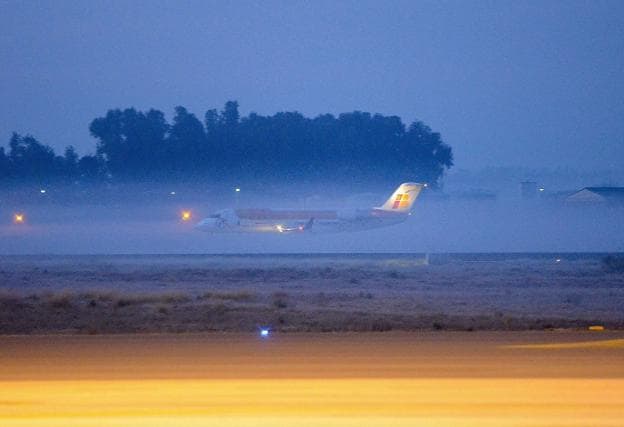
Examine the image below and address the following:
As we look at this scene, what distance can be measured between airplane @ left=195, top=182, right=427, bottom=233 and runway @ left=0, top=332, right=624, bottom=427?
149 feet

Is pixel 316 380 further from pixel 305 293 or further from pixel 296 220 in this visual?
pixel 296 220

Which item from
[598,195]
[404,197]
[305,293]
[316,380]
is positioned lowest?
[316,380]

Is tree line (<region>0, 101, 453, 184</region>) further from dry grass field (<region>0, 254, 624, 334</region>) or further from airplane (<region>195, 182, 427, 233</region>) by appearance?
dry grass field (<region>0, 254, 624, 334</region>)

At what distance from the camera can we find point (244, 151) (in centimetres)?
8406

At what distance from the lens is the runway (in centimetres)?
1046

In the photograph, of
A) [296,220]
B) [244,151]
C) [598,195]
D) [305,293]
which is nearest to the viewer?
[305,293]

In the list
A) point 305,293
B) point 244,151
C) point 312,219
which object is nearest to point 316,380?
point 305,293

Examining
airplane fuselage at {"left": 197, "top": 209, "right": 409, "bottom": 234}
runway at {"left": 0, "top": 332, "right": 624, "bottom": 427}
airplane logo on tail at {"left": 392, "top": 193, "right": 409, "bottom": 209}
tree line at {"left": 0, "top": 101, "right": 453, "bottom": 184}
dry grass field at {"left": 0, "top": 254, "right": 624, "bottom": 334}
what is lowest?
runway at {"left": 0, "top": 332, "right": 624, "bottom": 427}

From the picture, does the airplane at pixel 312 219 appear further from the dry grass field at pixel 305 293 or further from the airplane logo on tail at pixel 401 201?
the dry grass field at pixel 305 293

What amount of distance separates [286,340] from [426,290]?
1603cm

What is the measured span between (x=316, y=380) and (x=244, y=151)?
72222 millimetres

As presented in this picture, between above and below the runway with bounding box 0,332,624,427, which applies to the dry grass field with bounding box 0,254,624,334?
above

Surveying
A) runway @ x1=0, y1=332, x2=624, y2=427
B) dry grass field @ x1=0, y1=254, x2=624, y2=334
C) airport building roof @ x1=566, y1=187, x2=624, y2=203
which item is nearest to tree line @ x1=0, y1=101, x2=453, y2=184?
airport building roof @ x1=566, y1=187, x2=624, y2=203

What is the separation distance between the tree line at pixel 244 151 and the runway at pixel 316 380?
2546 inches
